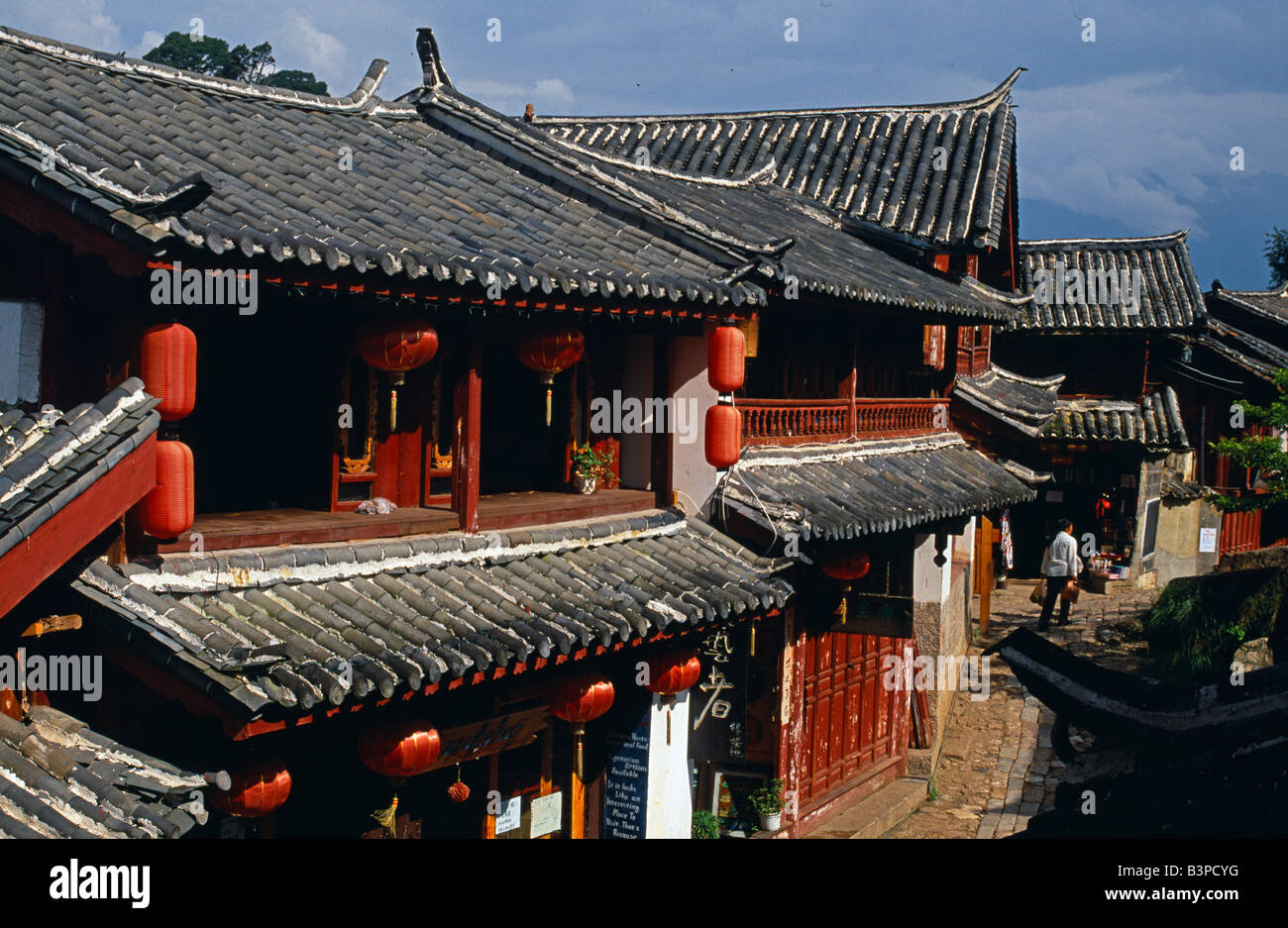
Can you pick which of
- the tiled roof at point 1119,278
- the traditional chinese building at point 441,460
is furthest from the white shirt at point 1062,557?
the traditional chinese building at point 441,460

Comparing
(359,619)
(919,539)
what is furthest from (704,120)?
(359,619)

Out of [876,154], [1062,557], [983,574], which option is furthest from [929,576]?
[876,154]

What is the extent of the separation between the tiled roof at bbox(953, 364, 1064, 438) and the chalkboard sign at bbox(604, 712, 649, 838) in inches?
428

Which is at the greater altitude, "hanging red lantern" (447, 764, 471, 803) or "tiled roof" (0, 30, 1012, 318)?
"tiled roof" (0, 30, 1012, 318)

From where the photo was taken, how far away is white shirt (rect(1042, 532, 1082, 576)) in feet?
85.9

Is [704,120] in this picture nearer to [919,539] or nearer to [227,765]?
[919,539]

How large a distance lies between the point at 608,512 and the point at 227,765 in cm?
493

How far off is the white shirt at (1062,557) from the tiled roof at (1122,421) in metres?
3.66

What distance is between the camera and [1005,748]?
19859 mm

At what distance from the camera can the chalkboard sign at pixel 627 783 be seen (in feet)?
39.7

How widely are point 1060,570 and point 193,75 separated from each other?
827 inches

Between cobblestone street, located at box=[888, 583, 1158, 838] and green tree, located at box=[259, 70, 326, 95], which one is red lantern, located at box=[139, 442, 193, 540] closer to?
cobblestone street, located at box=[888, 583, 1158, 838]

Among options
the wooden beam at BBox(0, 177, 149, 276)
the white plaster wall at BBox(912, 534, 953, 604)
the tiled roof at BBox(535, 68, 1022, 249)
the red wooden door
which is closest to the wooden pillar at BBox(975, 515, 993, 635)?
the tiled roof at BBox(535, 68, 1022, 249)

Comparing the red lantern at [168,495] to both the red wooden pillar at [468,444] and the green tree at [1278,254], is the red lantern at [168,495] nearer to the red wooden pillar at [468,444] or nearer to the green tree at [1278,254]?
the red wooden pillar at [468,444]
